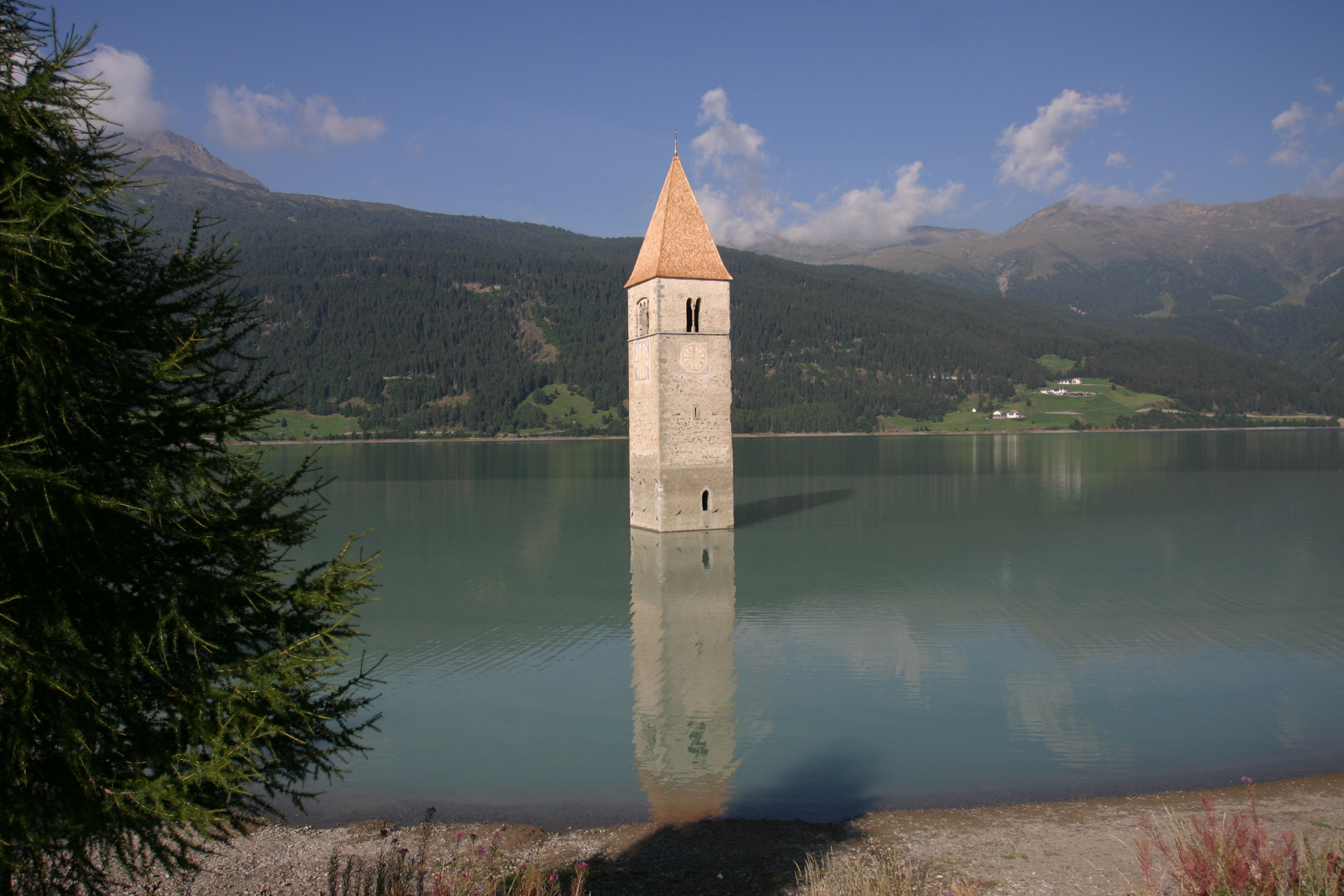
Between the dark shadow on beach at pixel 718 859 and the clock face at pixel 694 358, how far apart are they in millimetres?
24952

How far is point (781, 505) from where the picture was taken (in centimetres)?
4938

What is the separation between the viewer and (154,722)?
233 inches

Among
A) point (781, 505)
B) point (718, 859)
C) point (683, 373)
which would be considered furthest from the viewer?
point (781, 505)

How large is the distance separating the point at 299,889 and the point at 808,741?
8341 mm

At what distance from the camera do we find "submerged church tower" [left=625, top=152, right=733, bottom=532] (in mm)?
35281

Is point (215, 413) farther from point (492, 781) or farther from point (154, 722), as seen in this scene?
point (492, 781)

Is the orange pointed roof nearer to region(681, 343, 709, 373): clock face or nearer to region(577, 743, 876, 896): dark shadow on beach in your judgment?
region(681, 343, 709, 373): clock face

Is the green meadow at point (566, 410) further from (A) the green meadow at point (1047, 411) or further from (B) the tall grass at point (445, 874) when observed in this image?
(B) the tall grass at point (445, 874)

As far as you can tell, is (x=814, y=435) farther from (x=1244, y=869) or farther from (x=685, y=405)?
(x=1244, y=869)

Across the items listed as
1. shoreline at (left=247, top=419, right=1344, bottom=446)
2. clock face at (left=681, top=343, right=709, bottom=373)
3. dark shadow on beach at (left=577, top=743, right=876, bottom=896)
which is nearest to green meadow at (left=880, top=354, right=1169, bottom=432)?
shoreline at (left=247, top=419, right=1344, bottom=446)

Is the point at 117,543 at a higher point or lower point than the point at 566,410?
lower

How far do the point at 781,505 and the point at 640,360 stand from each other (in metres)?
15.5

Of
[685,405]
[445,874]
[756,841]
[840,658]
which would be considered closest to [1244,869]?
[756,841]

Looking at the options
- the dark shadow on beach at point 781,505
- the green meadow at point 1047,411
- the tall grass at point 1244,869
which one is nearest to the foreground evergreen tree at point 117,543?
the tall grass at point 1244,869
